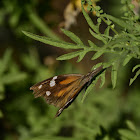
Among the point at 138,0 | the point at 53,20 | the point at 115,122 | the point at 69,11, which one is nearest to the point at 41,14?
the point at 53,20

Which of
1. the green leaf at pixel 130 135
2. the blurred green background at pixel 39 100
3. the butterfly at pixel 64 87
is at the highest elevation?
the blurred green background at pixel 39 100

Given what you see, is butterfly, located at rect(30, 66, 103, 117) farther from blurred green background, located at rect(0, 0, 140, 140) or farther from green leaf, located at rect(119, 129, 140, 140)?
blurred green background, located at rect(0, 0, 140, 140)

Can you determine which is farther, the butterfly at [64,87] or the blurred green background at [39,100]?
the blurred green background at [39,100]

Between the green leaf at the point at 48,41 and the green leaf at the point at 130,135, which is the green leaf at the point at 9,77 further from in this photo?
the green leaf at the point at 48,41

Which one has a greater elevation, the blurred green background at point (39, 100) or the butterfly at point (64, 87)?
the blurred green background at point (39, 100)

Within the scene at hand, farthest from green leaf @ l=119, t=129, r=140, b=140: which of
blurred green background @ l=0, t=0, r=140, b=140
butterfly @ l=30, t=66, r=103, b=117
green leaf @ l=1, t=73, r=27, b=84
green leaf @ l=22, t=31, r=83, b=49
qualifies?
green leaf @ l=1, t=73, r=27, b=84

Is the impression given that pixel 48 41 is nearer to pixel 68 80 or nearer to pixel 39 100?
pixel 68 80

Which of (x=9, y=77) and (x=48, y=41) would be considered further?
Answer: (x=9, y=77)

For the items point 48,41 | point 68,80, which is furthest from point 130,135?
point 48,41

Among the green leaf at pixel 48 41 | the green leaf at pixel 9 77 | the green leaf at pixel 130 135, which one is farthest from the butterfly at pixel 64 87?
the green leaf at pixel 9 77
